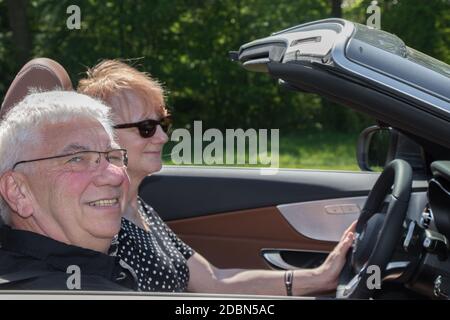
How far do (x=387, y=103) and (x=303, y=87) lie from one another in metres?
0.24

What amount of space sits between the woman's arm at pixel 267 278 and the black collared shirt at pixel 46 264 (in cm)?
76

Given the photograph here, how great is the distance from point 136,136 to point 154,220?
0.31 m

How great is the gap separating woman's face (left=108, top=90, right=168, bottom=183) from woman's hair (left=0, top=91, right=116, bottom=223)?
0.46 meters

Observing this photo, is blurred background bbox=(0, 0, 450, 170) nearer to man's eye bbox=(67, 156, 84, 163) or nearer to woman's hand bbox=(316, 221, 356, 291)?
woman's hand bbox=(316, 221, 356, 291)

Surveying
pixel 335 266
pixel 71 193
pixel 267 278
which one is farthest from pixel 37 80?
pixel 335 266

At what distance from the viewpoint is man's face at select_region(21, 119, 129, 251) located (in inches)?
76.9

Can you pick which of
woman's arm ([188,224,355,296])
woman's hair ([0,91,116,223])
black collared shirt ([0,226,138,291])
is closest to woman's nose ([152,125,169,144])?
woman's arm ([188,224,355,296])

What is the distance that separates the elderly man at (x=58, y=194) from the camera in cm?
188

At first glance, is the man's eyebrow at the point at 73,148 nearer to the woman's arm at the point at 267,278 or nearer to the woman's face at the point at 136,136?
the woman's face at the point at 136,136

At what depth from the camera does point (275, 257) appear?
309cm

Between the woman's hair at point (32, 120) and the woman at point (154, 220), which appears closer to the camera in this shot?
the woman's hair at point (32, 120)

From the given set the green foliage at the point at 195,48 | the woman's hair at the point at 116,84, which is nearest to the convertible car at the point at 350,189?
the woman's hair at the point at 116,84

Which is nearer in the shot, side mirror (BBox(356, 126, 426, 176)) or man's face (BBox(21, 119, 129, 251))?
man's face (BBox(21, 119, 129, 251))
